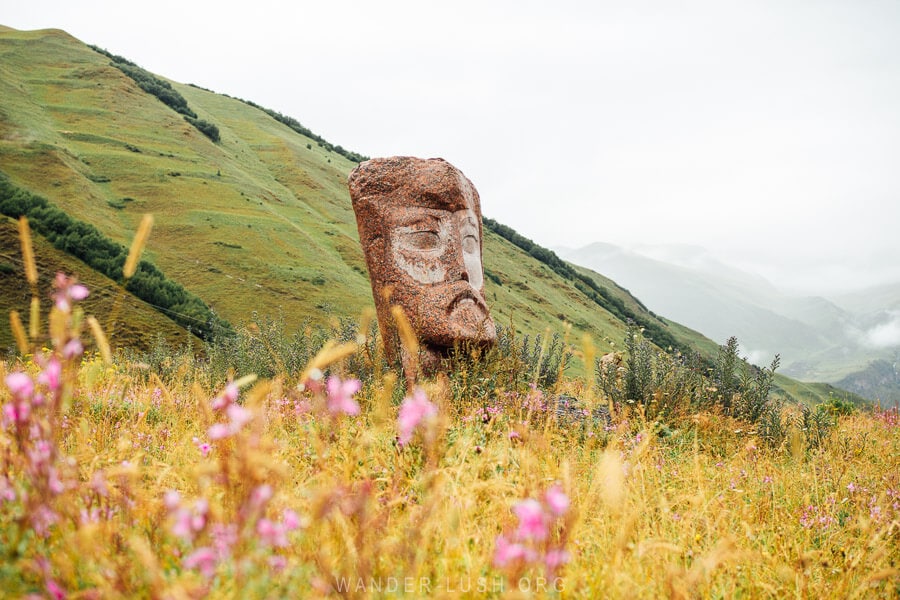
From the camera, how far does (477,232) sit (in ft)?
31.0

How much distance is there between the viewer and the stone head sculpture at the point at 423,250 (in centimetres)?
828

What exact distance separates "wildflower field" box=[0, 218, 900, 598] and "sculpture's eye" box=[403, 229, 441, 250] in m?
3.02

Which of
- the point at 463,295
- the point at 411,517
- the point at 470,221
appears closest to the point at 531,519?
the point at 411,517

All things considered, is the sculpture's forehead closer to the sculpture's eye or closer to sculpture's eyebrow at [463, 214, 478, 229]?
sculpture's eyebrow at [463, 214, 478, 229]

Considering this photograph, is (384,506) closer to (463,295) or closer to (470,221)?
(463,295)

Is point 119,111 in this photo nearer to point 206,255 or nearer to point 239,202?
point 239,202

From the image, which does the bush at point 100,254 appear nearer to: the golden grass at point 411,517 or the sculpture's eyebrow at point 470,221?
the sculpture's eyebrow at point 470,221

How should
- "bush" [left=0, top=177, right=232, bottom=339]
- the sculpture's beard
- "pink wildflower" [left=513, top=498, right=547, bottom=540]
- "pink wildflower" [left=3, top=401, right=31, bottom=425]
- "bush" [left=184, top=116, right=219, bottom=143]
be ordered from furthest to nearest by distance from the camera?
"bush" [left=184, top=116, right=219, bottom=143]
"bush" [left=0, top=177, right=232, bottom=339]
the sculpture's beard
"pink wildflower" [left=3, top=401, right=31, bottom=425]
"pink wildflower" [left=513, top=498, right=547, bottom=540]

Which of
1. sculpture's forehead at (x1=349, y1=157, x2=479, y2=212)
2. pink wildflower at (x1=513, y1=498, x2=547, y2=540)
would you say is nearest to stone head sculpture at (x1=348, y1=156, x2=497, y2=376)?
sculpture's forehead at (x1=349, y1=157, x2=479, y2=212)

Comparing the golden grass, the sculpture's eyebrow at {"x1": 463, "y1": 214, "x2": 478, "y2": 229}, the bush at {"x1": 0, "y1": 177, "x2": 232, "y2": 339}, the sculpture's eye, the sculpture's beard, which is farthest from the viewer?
the bush at {"x1": 0, "y1": 177, "x2": 232, "y2": 339}

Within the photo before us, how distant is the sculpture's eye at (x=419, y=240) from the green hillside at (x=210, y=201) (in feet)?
19.5

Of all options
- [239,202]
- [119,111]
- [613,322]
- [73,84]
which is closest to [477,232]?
[239,202]

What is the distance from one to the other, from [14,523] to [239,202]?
3230cm

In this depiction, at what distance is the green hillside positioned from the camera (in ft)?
78.2
